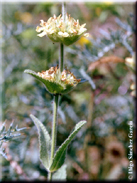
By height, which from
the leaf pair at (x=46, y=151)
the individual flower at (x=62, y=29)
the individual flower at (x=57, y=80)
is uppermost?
the individual flower at (x=62, y=29)

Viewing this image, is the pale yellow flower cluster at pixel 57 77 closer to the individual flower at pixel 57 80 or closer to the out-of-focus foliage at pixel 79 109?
the individual flower at pixel 57 80

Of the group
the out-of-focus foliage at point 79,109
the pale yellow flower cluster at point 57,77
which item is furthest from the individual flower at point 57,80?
the out-of-focus foliage at point 79,109

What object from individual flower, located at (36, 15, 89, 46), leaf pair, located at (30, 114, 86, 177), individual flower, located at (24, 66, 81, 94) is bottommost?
leaf pair, located at (30, 114, 86, 177)

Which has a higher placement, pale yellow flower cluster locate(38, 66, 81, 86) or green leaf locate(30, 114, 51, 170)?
pale yellow flower cluster locate(38, 66, 81, 86)

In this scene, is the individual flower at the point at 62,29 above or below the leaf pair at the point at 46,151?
above

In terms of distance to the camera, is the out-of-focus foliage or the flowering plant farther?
the out-of-focus foliage

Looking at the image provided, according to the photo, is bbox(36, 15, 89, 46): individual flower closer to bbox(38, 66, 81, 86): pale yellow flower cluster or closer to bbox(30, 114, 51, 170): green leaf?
bbox(38, 66, 81, 86): pale yellow flower cluster

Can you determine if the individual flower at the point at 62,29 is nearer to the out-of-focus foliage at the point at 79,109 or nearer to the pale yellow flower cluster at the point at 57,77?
the pale yellow flower cluster at the point at 57,77

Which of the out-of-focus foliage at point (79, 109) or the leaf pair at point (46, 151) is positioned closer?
the leaf pair at point (46, 151)

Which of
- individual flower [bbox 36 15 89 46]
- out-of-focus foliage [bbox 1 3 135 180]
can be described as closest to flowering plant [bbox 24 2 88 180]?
individual flower [bbox 36 15 89 46]

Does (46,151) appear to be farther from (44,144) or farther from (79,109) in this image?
(79,109)

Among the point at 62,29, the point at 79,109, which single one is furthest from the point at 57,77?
the point at 79,109
